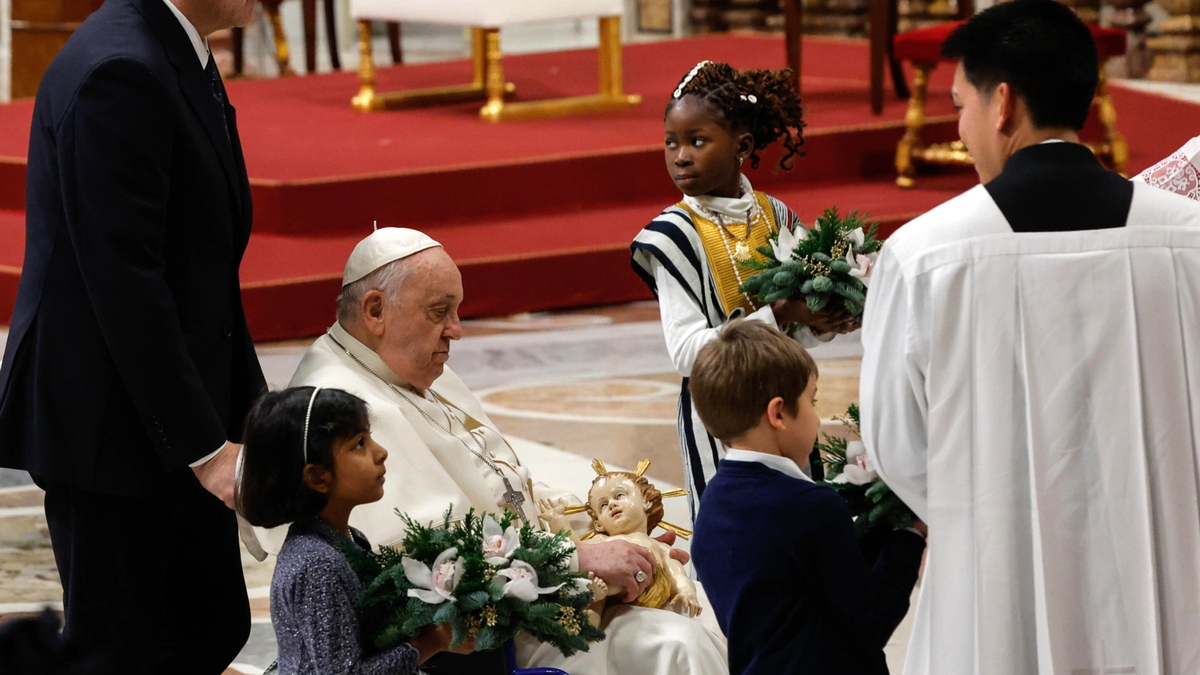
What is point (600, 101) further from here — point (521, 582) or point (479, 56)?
point (521, 582)

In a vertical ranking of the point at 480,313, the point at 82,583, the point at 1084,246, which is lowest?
the point at 480,313

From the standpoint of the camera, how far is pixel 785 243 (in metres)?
2.83

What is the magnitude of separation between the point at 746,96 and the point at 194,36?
1.07m

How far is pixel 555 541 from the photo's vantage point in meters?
2.36

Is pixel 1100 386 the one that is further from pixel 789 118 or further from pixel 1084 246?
pixel 789 118

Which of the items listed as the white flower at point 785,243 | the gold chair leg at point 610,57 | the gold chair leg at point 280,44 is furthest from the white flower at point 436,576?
the gold chair leg at point 280,44

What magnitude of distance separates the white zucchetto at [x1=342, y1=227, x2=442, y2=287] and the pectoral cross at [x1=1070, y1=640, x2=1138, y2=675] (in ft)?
4.36

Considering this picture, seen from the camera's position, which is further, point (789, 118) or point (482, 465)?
point (789, 118)

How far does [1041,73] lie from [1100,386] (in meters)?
0.42

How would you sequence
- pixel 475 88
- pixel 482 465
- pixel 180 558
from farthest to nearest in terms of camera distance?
pixel 475 88 < pixel 482 465 < pixel 180 558

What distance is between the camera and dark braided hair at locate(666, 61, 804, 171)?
9.91 feet

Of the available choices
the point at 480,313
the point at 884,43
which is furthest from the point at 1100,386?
the point at 884,43

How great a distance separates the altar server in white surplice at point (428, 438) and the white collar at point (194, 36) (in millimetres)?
442

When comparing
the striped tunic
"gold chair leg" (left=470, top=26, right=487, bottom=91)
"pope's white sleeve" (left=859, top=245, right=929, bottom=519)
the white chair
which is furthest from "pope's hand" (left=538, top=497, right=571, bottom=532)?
"gold chair leg" (left=470, top=26, right=487, bottom=91)
